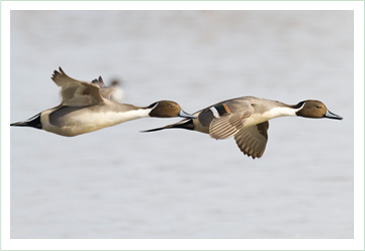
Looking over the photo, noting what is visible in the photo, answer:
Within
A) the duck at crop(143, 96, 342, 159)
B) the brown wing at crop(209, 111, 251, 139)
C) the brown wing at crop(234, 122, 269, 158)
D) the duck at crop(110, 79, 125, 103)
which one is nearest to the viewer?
the brown wing at crop(209, 111, 251, 139)

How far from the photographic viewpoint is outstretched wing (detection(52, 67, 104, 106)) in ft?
25.6

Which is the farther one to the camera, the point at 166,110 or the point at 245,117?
the point at 166,110

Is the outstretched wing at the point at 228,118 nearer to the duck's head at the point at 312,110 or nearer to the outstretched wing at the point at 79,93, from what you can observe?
the duck's head at the point at 312,110

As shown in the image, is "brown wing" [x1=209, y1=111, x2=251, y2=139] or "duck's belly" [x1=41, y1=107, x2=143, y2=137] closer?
"brown wing" [x1=209, y1=111, x2=251, y2=139]

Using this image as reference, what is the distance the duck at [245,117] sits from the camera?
25.7ft

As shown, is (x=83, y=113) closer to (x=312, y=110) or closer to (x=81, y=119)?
(x=81, y=119)

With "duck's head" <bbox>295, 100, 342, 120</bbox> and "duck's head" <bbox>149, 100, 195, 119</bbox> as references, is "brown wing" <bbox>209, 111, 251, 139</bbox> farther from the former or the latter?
"duck's head" <bbox>295, 100, 342, 120</bbox>

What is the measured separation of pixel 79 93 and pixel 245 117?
1246 millimetres

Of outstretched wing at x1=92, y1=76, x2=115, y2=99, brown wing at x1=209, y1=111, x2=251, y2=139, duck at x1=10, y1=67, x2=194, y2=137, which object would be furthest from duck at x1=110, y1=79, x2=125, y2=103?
brown wing at x1=209, y1=111, x2=251, y2=139

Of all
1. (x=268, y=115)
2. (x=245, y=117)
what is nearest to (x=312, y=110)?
(x=268, y=115)

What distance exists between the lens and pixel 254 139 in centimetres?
888

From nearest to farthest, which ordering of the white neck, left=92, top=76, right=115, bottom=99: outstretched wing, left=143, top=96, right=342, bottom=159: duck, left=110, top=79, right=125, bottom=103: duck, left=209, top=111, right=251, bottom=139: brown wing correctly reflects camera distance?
left=209, top=111, right=251, bottom=139: brown wing < left=143, top=96, right=342, bottom=159: duck < the white neck < left=92, top=76, right=115, bottom=99: outstretched wing < left=110, top=79, right=125, bottom=103: duck

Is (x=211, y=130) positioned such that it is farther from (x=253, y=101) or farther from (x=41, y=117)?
(x=41, y=117)

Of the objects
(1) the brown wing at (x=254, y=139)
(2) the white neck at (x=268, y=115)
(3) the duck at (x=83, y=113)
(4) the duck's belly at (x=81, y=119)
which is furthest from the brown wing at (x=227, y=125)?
(1) the brown wing at (x=254, y=139)
